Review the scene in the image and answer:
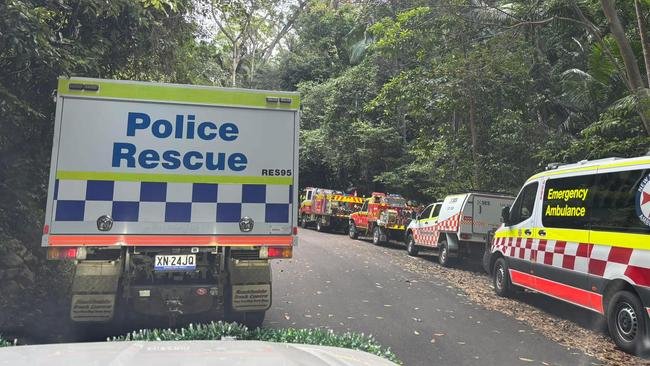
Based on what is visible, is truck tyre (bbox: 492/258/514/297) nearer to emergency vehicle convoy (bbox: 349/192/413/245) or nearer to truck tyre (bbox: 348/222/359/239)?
emergency vehicle convoy (bbox: 349/192/413/245)

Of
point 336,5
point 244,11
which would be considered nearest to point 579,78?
point 244,11

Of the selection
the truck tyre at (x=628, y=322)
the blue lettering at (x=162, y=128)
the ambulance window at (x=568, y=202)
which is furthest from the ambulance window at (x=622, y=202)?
the blue lettering at (x=162, y=128)

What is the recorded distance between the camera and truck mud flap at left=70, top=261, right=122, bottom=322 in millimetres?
5609

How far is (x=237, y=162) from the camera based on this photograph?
6.12m

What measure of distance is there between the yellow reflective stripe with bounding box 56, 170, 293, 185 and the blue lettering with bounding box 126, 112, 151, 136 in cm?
51

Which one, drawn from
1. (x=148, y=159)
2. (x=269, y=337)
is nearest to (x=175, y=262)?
(x=148, y=159)

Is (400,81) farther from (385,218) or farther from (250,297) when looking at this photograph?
(250,297)

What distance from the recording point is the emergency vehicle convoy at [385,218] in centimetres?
1900

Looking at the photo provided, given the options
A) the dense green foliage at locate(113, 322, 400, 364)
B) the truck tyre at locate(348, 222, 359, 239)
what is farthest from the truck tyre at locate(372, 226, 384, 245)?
the dense green foliage at locate(113, 322, 400, 364)

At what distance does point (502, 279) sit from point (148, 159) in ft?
22.3

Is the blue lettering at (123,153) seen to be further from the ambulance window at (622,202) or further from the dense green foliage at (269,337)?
the ambulance window at (622,202)

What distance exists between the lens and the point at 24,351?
220 centimetres

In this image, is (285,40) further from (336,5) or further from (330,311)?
(330,311)

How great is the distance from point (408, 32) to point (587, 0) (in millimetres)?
4305
